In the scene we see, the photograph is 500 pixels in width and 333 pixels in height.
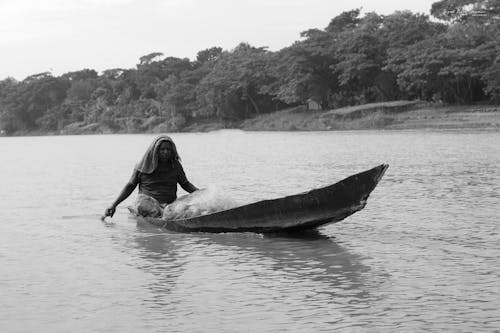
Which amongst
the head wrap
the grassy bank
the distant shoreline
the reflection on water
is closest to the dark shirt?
the head wrap

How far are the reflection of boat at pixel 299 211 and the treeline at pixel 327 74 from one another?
41280 mm

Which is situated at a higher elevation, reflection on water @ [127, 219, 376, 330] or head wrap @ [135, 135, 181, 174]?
head wrap @ [135, 135, 181, 174]

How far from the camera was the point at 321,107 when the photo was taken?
70.8 m

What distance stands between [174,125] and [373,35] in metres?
33.3

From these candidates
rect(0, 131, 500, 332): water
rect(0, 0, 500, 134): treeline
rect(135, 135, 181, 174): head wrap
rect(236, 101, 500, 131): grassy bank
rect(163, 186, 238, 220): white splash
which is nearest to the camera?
rect(0, 131, 500, 332): water

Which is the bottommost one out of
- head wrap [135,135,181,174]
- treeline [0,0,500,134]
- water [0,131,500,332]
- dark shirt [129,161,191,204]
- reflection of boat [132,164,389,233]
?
water [0,131,500,332]

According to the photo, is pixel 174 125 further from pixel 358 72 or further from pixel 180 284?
pixel 180 284

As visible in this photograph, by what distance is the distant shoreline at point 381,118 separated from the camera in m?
47.9

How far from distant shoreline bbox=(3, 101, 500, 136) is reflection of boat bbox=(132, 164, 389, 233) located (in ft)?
126

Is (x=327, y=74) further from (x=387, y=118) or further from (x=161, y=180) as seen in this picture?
(x=161, y=180)

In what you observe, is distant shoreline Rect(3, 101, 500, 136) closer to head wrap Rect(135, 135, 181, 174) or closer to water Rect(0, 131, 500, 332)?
water Rect(0, 131, 500, 332)

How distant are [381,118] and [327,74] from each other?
1070cm

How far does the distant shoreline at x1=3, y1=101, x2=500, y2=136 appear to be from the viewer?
157ft

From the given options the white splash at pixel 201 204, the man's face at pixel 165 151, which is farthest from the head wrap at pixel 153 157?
the white splash at pixel 201 204
